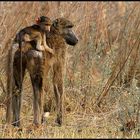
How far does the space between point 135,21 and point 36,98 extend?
8.96 ft

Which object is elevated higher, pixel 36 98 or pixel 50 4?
pixel 50 4

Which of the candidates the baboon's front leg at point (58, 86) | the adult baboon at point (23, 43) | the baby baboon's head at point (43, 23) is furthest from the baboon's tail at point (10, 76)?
the baboon's front leg at point (58, 86)

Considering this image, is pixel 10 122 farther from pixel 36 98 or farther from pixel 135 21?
pixel 135 21

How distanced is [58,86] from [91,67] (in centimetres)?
145

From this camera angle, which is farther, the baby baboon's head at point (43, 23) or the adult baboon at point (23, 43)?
the baby baboon's head at point (43, 23)

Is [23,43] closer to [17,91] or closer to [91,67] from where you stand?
[17,91]

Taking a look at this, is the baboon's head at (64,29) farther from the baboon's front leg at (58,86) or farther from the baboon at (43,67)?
the baboon's front leg at (58,86)

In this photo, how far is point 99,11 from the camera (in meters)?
9.16

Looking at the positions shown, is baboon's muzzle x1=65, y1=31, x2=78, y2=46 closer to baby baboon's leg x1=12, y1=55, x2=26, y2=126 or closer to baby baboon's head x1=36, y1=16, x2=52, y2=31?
baby baboon's head x1=36, y1=16, x2=52, y2=31

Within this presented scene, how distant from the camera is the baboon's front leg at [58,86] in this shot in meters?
7.12

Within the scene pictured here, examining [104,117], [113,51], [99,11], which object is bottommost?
[104,117]

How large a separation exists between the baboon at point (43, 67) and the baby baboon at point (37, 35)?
8 centimetres

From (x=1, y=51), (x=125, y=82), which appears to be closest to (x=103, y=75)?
(x=125, y=82)

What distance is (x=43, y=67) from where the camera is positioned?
21.6 ft
